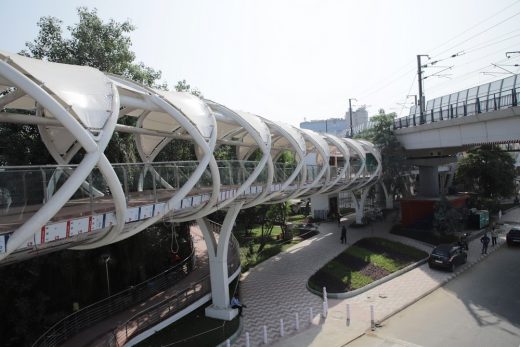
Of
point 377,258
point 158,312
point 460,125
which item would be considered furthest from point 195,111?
point 460,125

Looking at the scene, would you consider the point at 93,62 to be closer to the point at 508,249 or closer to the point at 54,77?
the point at 54,77

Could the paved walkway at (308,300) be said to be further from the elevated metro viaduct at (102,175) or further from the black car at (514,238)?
the elevated metro viaduct at (102,175)

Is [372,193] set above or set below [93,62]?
below

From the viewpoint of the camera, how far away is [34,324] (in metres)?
13.7

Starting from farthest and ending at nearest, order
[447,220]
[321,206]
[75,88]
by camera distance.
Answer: [321,206] < [447,220] < [75,88]

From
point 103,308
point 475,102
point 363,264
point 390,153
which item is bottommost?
point 363,264

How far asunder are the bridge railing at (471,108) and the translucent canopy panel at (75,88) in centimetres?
2181

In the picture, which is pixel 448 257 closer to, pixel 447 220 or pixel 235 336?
pixel 447 220

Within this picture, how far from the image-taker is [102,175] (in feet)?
32.7

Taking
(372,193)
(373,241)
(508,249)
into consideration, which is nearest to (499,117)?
(508,249)

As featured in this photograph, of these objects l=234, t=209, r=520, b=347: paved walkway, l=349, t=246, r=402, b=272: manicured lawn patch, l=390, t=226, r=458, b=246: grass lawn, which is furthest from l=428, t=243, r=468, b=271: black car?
l=390, t=226, r=458, b=246: grass lawn

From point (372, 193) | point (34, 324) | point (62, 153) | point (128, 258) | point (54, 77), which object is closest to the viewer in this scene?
point (54, 77)

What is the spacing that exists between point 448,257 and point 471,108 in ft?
33.6

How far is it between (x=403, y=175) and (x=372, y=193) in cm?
511
